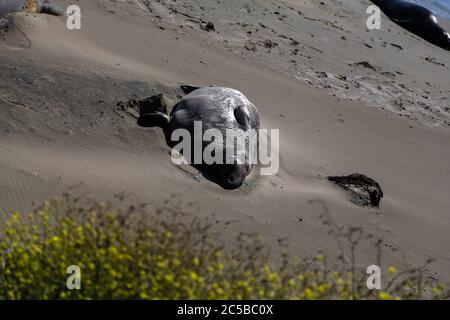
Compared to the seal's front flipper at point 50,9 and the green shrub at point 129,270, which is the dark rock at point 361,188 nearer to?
the green shrub at point 129,270

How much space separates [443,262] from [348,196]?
1.34 metres

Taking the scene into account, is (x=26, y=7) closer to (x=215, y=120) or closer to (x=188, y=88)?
(x=188, y=88)

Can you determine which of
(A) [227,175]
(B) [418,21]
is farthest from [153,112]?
(B) [418,21]

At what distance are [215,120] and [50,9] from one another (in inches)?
167

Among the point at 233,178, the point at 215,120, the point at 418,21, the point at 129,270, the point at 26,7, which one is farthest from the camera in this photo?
the point at 418,21

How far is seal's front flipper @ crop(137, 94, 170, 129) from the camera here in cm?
767

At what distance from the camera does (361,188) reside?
8.05m

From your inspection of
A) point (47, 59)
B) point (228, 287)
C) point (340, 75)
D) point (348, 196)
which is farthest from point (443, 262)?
point (340, 75)

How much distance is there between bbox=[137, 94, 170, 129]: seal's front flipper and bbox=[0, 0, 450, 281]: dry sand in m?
0.14

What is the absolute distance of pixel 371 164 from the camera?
9.34 m

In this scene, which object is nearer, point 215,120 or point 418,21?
point 215,120

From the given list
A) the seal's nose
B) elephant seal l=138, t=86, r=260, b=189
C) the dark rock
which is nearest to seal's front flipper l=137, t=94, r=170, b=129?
elephant seal l=138, t=86, r=260, b=189

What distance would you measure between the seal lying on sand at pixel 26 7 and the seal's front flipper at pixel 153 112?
2554mm

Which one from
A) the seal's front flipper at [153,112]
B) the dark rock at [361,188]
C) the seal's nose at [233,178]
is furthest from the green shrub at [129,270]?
the dark rock at [361,188]
